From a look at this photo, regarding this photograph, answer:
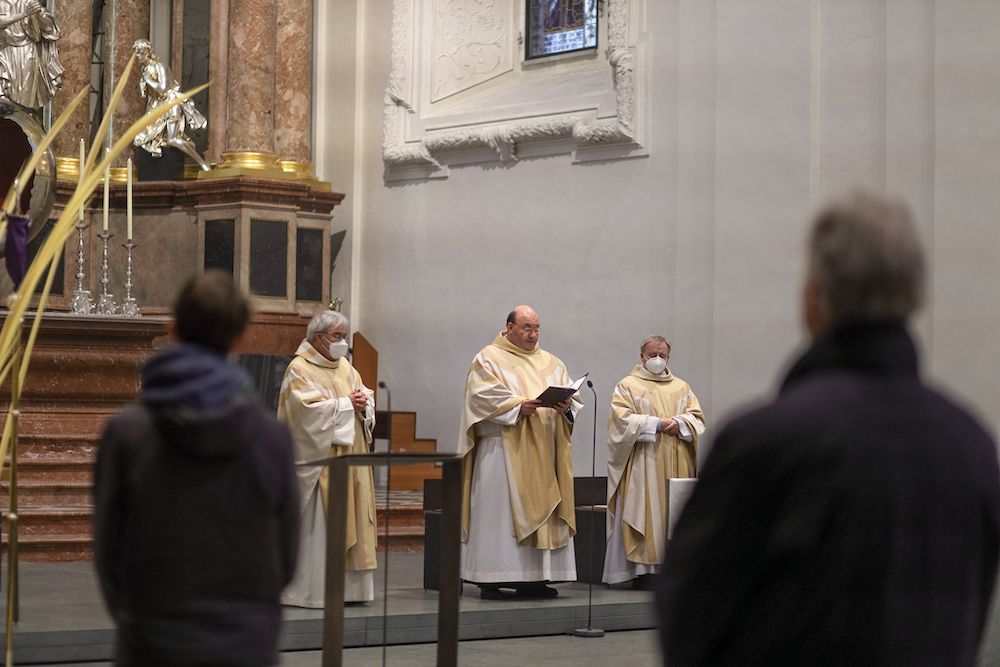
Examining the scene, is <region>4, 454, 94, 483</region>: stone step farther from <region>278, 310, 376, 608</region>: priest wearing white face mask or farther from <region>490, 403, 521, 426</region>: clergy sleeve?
<region>490, 403, 521, 426</region>: clergy sleeve

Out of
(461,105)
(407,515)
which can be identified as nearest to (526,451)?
(407,515)

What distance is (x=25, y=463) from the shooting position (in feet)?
29.9

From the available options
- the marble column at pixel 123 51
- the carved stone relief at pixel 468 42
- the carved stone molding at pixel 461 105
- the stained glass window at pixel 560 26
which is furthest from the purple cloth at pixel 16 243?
the carved stone relief at pixel 468 42

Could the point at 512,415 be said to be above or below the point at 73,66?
below

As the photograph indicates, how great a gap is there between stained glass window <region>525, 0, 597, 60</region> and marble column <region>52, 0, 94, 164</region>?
4.14 m

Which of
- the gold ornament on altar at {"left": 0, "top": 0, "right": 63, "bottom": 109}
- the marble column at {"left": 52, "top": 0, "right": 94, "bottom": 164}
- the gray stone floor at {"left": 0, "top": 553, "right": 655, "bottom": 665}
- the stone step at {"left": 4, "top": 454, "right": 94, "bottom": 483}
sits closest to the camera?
the gray stone floor at {"left": 0, "top": 553, "right": 655, "bottom": 665}

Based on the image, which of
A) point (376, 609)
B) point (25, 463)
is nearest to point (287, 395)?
point (376, 609)

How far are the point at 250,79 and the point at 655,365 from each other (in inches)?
217

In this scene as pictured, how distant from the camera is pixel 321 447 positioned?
733 centimetres

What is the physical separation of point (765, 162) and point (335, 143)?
4817 millimetres

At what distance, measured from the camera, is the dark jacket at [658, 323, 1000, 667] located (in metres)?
1.82

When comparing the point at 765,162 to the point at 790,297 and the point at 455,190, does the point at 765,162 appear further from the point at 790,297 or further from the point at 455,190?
the point at 455,190

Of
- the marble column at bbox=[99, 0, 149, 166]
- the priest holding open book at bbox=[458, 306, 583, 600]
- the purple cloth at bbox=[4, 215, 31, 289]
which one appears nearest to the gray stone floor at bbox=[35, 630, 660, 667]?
the priest holding open book at bbox=[458, 306, 583, 600]

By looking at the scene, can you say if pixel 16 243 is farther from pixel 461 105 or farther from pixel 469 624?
pixel 461 105
